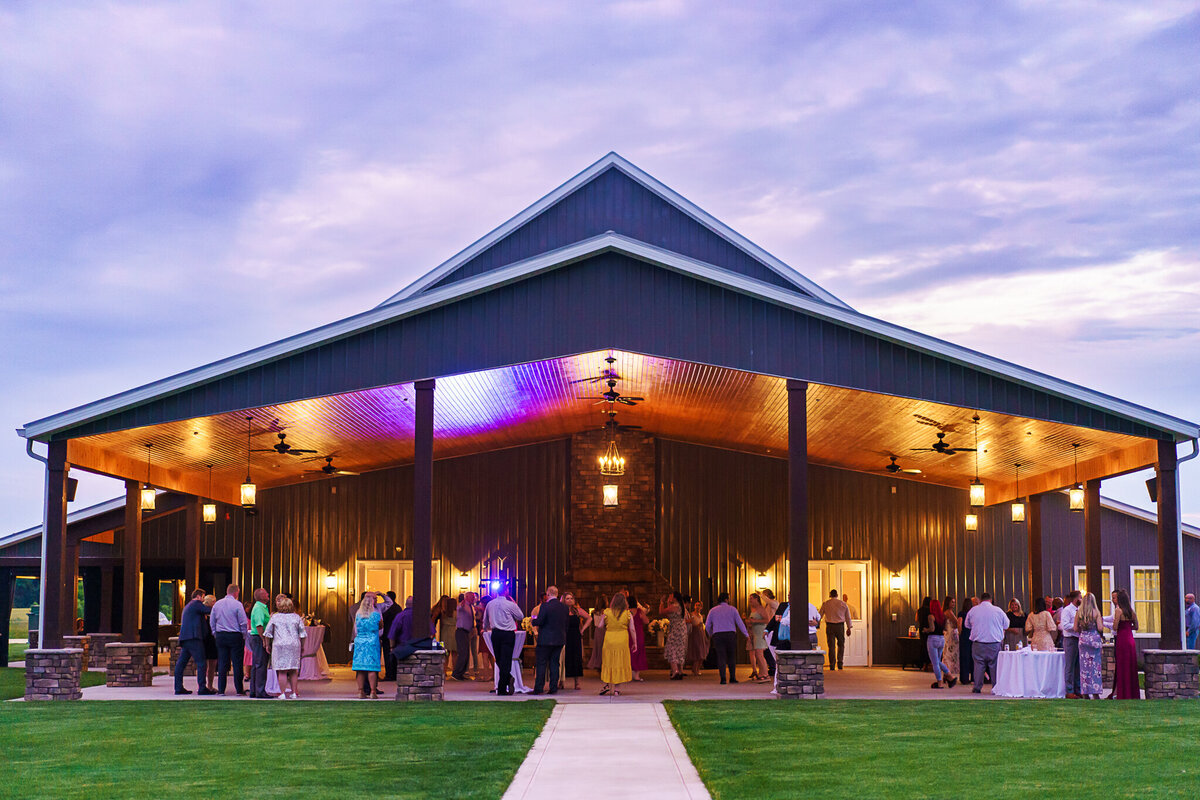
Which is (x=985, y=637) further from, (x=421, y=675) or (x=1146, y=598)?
(x=1146, y=598)

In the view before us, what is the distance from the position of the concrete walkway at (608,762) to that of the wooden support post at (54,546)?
7.01 metres

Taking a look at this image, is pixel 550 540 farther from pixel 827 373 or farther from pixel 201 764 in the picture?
pixel 201 764

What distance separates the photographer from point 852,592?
1033 inches

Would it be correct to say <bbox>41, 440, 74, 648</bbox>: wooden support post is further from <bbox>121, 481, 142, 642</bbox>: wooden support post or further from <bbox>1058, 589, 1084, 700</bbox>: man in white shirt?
<bbox>1058, 589, 1084, 700</bbox>: man in white shirt

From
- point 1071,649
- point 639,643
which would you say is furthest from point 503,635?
point 1071,649

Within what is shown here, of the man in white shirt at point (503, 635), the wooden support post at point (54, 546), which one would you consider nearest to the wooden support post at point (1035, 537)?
the man in white shirt at point (503, 635)

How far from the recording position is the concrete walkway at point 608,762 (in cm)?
857

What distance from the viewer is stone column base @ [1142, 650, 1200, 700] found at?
16.0 meters

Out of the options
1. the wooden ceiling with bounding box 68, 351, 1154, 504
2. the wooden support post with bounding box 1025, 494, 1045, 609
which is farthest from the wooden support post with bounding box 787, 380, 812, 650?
the wooden support post with bounding box 1025, 494, 1045, 609

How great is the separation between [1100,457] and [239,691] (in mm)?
13197

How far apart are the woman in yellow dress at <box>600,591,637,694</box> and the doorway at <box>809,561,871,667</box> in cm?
940

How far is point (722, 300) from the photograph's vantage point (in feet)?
52.6

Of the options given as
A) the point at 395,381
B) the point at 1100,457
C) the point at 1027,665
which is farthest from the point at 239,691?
the point at 1100,457

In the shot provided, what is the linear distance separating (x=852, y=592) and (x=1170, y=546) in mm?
10584
